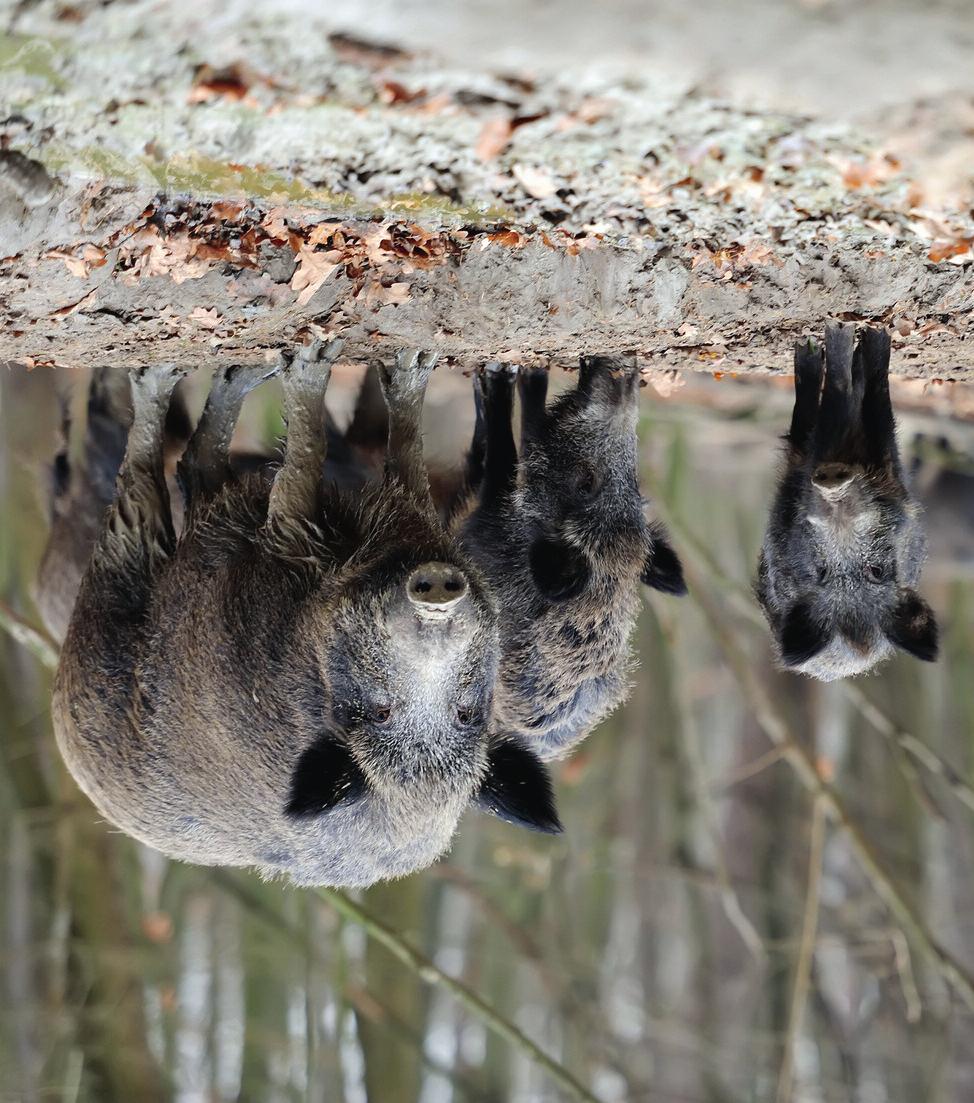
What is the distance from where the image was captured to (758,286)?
9.08 feet

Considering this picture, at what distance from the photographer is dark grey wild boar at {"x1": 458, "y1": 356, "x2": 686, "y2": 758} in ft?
12.5

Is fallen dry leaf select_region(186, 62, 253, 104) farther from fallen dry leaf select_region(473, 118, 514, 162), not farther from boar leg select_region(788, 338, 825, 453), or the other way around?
boar leg select_region(788, 338, 825, 453)

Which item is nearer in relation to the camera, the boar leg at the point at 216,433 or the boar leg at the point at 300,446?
the boar leg at the point at 300,446

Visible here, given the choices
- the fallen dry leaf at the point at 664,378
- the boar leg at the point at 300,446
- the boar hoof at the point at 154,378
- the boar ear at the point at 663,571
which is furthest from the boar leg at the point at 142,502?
the boar ear at the point at 663,571

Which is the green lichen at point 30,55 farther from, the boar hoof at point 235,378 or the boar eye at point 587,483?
the boar eye at point 587,483

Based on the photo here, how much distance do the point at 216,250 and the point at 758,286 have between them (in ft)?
4.21

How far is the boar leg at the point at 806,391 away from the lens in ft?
10.7

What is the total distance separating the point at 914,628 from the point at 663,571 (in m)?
0.89

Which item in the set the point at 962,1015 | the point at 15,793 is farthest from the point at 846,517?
the point at 962,1015

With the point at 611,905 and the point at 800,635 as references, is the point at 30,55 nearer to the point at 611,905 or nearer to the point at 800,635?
the point at 800,635

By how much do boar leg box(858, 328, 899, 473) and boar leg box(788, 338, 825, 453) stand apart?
0.13 meters

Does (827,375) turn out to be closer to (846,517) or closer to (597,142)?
(846,517)

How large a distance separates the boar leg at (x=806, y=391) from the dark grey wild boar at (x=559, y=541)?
1.71 ft

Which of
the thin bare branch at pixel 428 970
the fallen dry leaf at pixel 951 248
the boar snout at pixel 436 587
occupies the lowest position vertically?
the thin bare branch at pixel 428 970
